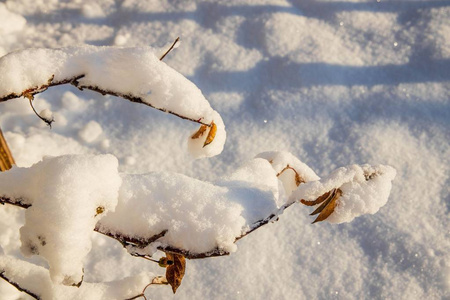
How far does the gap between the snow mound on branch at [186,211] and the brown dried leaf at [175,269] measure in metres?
0.08

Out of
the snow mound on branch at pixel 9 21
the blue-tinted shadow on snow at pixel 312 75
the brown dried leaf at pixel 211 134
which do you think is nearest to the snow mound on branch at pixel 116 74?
the brown dried leaf at pixel 211 134

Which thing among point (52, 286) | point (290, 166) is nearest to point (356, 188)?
point (290, 166)

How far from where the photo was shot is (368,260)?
Result: 1327 mm

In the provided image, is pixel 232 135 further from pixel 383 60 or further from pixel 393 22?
pixel 393 22

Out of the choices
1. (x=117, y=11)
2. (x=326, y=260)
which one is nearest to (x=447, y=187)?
(x=326, y=260)

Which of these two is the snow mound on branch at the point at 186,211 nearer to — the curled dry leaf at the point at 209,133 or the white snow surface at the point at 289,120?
the curled dry leaf at the point at 209,133

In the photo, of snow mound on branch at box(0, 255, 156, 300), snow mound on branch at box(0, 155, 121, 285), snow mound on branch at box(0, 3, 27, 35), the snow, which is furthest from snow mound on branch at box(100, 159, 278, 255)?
snow mound on branch at box(0, 3, 27, 35)

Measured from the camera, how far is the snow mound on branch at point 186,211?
0.57m

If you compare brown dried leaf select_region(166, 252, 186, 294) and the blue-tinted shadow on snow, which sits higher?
brown dried leaf select_region(166, 252, 186, 294)

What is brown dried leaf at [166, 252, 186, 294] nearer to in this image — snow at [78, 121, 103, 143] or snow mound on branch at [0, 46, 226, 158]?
snow mound on branch at [0, 46, 226, 158]

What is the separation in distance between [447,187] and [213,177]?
83 centimetres

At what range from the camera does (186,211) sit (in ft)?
1.93

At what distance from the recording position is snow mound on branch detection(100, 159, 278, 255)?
0.57 m

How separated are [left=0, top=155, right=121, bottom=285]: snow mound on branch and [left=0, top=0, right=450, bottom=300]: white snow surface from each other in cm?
76
